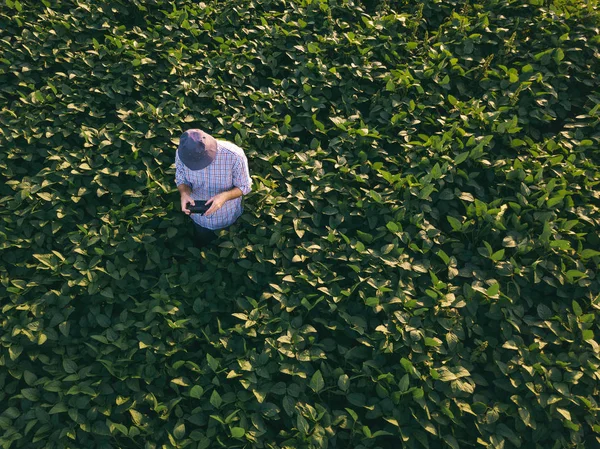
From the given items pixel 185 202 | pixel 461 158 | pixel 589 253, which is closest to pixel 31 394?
pixel 185 202

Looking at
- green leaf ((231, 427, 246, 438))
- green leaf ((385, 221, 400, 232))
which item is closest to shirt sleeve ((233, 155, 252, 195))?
green leaf ((385, 221, 400, 232))

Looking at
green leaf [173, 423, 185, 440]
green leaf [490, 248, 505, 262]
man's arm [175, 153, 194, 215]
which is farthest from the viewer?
green leaf [490, 248, 505, 262]

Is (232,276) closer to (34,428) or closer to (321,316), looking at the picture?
(321,316)

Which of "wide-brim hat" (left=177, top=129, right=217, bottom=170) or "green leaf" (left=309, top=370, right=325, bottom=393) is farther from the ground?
"wide-brim hat" (left=177, top=129, right=217, bottom=170)

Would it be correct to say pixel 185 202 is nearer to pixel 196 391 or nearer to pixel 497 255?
pixel 196 391

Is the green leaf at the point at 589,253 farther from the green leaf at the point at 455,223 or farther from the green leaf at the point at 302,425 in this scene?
the green leaf at the point at 302,425

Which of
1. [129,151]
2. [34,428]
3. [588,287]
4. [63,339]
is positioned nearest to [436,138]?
[588,287]

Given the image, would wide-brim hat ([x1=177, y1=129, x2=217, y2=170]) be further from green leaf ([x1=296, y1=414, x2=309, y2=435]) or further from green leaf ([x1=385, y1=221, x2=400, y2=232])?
green leaf ([x1=296, y1=414, x2=309, y2=435])
